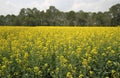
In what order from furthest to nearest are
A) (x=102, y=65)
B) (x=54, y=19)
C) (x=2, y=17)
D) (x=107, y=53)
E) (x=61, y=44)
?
(x=54, y=19)
(x=2, y=17)
(x=61, y=44)
(x=107, y=53)
(x=102, y=65)

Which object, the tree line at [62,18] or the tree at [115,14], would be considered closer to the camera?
the tree line at [62,18]

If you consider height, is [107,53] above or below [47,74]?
above

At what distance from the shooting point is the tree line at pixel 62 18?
46.9 metres

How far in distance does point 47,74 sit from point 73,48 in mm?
1801

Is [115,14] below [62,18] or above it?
above

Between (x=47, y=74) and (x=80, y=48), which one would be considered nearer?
(x=47, y=74)

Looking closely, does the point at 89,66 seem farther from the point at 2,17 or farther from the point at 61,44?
the point at 2,17

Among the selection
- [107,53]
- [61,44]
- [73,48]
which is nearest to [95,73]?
[107,53]

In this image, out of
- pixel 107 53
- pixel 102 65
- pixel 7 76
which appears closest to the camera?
pixel 7 76

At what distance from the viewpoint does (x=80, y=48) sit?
816cm

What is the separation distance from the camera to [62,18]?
192 feet

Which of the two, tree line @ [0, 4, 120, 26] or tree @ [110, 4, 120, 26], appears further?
tree @ [110, 4, 120, 26]

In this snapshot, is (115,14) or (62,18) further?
(62,18)

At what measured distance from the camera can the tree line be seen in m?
46.9
